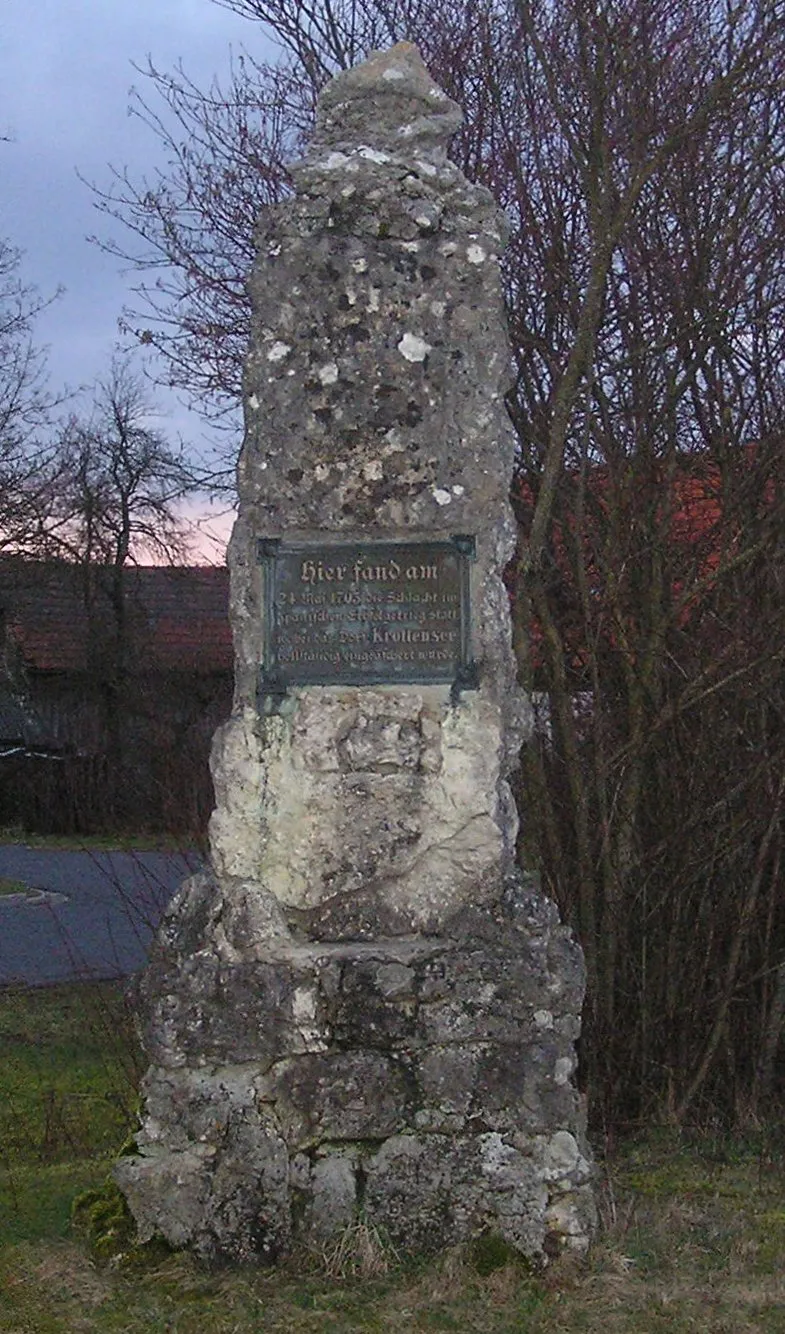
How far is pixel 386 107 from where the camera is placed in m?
4.66

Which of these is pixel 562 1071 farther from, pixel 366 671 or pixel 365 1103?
pixel 366 671

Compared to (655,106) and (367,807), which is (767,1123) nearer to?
(367,807)

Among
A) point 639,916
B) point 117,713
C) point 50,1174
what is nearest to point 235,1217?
point 50,1174

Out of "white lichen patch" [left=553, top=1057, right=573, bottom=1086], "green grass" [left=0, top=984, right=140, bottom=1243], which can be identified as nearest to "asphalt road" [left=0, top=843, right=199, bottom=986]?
"green grass" [left=0, top=984, right=140, bottom=1243]

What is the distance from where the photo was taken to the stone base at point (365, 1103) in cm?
423

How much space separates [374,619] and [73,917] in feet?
37.0

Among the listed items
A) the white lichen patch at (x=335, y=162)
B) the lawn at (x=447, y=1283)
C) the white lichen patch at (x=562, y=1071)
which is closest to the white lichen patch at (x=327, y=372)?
the white lichen patch at (x=335, y=162)

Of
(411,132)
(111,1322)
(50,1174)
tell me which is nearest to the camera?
(111,1322)

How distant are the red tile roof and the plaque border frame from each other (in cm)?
2042

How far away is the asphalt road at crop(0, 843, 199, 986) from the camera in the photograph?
11820 mm

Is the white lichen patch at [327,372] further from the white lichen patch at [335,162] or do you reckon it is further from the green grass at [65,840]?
the green grass at [65,840]

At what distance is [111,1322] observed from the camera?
3.89m

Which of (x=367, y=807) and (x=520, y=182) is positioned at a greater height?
(x=520, y=182)

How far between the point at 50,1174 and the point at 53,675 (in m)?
21.3
